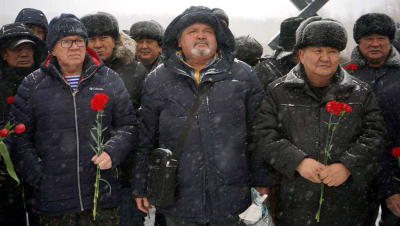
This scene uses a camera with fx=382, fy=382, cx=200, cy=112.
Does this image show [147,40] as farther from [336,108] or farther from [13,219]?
[336,108]

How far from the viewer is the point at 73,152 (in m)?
2.96

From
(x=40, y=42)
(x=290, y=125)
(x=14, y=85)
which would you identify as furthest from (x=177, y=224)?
(x=40, y=42)

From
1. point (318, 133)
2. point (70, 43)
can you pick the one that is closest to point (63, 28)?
point (70, 43)

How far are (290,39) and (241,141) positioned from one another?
1.79 m

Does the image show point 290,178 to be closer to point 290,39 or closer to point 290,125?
point 290,125

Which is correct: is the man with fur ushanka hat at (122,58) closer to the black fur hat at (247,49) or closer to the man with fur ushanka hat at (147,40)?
the man with fur ushanka hat at (147,40)

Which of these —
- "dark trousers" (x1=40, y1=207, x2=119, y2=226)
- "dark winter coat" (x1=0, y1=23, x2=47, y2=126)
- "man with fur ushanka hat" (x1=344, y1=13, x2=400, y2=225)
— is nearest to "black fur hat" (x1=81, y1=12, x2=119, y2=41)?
"dark winter coat" (x1=0, y1=23, x2=47, y2=126)

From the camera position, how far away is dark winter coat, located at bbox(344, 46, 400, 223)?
10.3ft

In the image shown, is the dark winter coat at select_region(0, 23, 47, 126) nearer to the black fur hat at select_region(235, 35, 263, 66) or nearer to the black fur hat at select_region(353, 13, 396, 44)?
the black fur hat at select_region(235, 35, 263, 66)

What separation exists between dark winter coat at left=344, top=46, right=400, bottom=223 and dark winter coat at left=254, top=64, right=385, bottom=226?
42 centimetres

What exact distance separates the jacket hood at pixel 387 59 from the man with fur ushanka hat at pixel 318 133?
0.83 m

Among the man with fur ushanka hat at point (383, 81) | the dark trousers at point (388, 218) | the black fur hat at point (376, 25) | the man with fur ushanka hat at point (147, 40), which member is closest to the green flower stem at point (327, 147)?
the man with fur ushanka hat at point (383, 81)

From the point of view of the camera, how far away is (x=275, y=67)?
4133mm

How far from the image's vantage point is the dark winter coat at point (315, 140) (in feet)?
9.00
